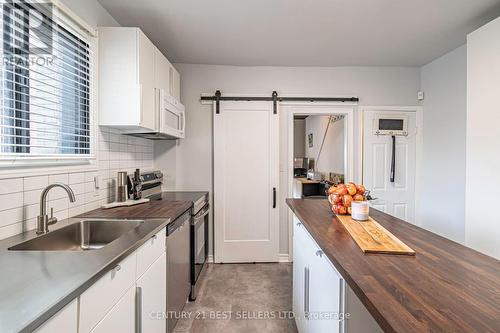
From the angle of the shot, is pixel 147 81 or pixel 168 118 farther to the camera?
pixel 168 118

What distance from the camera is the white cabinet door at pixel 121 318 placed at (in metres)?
1.00

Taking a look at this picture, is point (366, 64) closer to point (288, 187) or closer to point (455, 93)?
point (455, 93)

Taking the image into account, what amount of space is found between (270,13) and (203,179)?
2018mm

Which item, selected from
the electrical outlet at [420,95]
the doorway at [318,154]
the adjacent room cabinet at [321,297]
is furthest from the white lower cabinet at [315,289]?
the electrical outlet at [420,95]

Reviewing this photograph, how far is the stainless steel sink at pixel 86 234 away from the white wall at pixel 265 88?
5.19 feet

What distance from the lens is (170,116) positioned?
8.28 ft

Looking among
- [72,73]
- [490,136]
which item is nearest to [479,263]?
[490,136]

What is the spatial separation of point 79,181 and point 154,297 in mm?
962

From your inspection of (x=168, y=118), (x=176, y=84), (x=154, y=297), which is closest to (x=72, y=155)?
(x=168, y=118)

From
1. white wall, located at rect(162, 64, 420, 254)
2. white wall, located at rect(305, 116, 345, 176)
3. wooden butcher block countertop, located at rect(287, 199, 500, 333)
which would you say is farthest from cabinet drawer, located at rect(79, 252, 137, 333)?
white wall, located at rect(305, 116, 345, 176)

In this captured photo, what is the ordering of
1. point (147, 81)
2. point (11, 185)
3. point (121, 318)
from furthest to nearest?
point (147, 81) → point (11, 185) → point (121, 318)

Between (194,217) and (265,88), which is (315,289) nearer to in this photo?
(194,217)

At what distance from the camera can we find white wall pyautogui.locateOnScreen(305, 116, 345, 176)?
438 centimetres

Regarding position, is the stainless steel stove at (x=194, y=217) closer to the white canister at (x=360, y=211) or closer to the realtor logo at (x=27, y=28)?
the realtor logo at (x=27, y=28)
